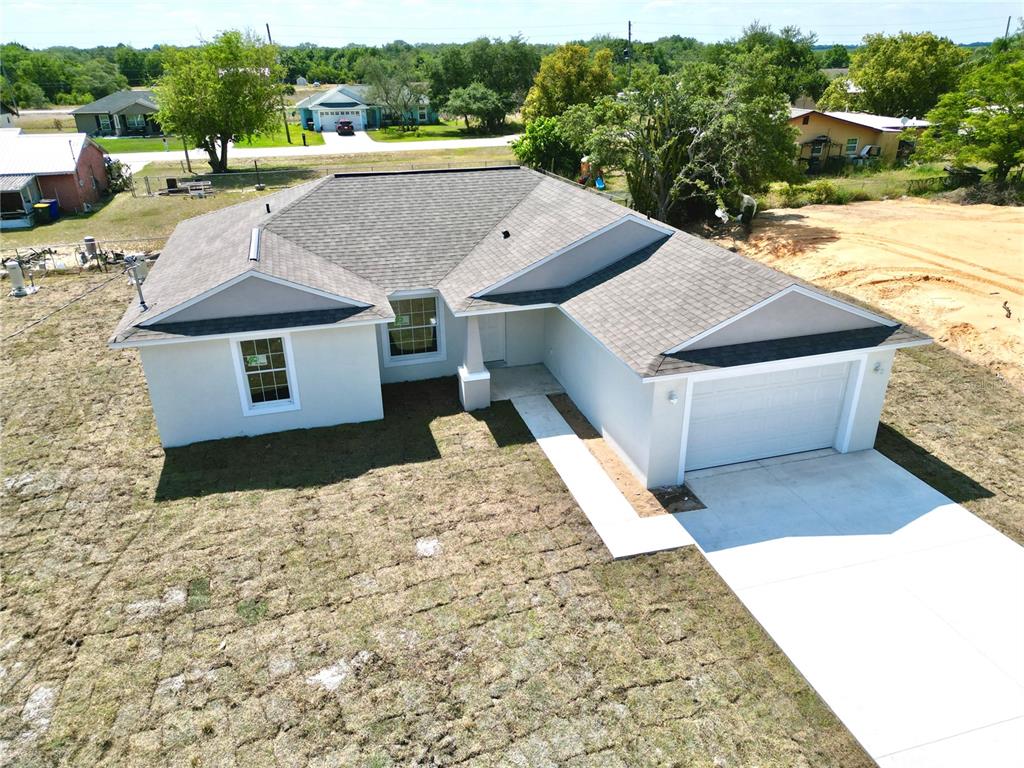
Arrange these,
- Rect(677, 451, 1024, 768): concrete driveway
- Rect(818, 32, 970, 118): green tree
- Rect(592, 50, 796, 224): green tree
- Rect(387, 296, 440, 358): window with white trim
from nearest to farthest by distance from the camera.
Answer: Rect(677, 451, 1024, 768): concrete driveway, Rect(387, 296, 440, 358): window with white trim, Rect(592, 50, 796, 224): green tree, Rect(818, 32, 970, 118): green tree

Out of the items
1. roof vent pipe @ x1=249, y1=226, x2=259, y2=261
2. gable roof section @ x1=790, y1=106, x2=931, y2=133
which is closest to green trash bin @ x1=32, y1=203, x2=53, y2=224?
roof vent pipe @ x1=249, y1=226, x2=259, y2=261

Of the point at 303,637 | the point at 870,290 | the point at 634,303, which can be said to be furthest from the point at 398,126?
the point at 303,637

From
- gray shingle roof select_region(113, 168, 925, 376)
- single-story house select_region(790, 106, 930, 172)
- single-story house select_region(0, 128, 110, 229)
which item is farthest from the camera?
single-story house select_region(790, 106, 930, 172)

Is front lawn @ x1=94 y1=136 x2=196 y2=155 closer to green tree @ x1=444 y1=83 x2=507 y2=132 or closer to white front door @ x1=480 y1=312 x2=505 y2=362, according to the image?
green tree @ x1=444 y1=83 x2=507 y2=132

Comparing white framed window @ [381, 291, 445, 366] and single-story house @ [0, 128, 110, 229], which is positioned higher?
single-story house @ [0, 128, 110, 229]

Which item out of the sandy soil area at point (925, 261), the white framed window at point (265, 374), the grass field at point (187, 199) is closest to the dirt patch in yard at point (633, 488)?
the white framed window at point (265, 374)

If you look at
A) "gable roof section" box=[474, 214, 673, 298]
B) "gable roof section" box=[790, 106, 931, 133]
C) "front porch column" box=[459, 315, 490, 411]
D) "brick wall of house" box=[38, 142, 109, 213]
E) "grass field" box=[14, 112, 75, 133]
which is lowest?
"front porch column" box=[459, 315, 490, 411]

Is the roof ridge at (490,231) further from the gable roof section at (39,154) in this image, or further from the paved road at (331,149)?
the paved road at (331,149)

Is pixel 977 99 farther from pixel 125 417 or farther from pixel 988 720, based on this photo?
pixel 125 417
